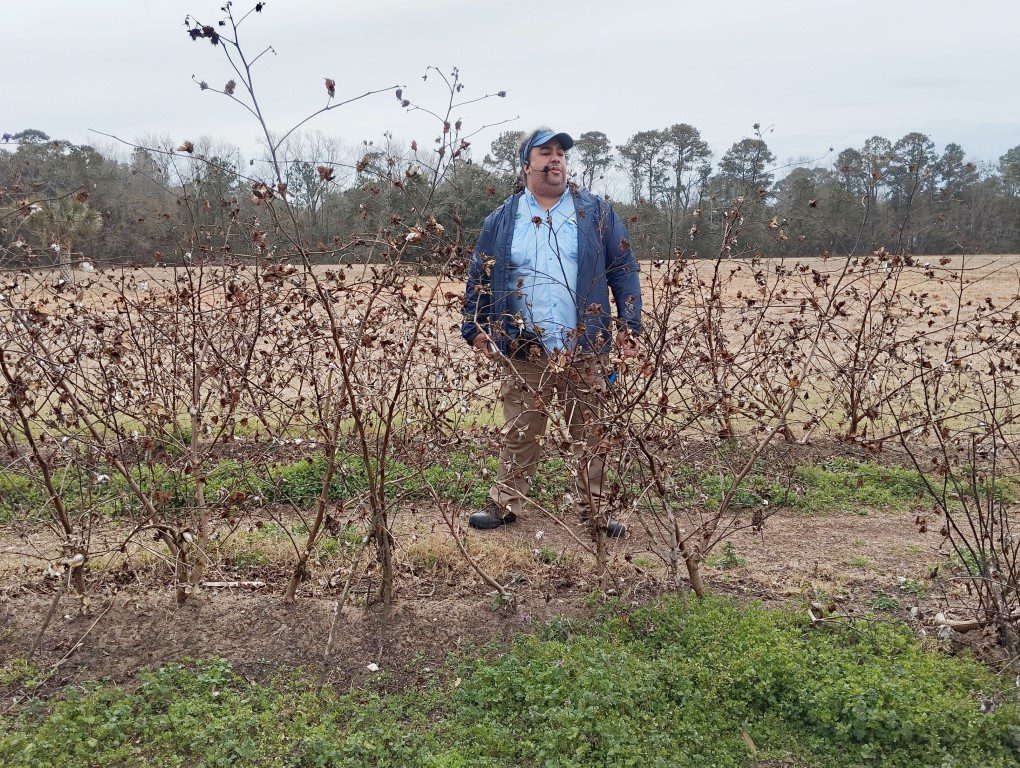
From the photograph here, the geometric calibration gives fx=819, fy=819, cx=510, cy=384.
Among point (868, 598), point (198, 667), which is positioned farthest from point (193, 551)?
point (868, 598)

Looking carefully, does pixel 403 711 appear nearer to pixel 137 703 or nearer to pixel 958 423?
pixel 137 703

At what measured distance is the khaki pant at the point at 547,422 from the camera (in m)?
3.61

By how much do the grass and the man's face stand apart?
7.77 ft

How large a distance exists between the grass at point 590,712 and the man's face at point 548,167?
7.77 ft

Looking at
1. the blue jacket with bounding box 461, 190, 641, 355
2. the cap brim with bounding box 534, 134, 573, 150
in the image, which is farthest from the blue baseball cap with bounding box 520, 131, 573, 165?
the blue jacket with bounding box 461, 190, 641, 355

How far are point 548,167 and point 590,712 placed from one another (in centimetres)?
278

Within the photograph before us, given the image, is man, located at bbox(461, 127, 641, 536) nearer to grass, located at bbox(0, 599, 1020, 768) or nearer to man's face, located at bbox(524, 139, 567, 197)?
man's face, located at bbox(524, 139, 567, 197)

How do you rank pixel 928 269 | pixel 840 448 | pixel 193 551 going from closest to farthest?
pixel 193 551 < pixel 928 269 < pixel 840 448

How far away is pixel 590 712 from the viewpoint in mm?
3061

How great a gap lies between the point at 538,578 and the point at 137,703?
191cm

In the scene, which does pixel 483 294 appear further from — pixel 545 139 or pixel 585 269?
pixel 545 139

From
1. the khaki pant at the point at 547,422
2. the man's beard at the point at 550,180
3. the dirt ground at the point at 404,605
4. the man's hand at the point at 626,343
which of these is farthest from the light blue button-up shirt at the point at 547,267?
the dirt ground at the point at 404,605

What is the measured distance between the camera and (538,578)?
4.21 meters

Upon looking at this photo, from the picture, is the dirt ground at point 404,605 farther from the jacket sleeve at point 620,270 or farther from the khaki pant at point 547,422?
the jacket sleeve at point 620,270
